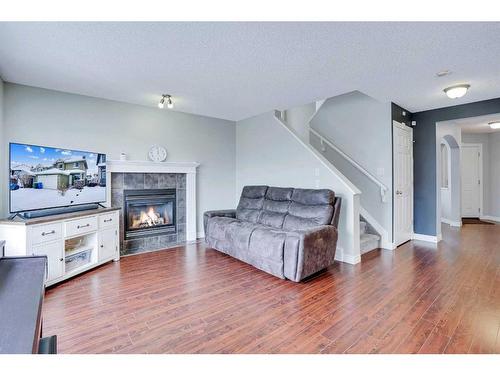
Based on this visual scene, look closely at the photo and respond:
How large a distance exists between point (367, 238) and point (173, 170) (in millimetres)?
3461

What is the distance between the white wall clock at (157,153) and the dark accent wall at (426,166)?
4560 mm

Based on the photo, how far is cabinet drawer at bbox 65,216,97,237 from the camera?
2877 mm

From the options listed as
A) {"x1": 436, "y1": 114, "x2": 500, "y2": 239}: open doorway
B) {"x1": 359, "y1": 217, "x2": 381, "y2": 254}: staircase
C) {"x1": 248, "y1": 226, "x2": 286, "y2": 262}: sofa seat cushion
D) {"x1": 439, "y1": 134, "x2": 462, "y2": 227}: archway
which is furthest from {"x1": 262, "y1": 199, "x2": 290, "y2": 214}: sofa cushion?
{"x1": 436, "y1": 114, "x2": 500, "y2": 239}: open doorway

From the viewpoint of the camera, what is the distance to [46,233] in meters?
2.63

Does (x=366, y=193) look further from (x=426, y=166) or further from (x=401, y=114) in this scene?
(x=401, y=114)

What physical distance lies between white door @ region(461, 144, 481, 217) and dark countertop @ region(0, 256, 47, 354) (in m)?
8.80

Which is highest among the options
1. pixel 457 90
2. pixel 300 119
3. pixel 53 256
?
pixel 300 119

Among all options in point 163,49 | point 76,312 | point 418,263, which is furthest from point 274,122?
point 76,312

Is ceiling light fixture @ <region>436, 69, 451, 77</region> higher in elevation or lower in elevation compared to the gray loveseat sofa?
higher

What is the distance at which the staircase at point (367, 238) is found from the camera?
12.9ft

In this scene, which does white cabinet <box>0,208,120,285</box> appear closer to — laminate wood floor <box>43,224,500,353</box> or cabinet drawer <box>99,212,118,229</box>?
cabinet drawer <box>99,212,118,229</box>

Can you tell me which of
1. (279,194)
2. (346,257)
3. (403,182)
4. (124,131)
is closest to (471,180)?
(403,182)

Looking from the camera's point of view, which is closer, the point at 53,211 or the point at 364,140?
the point at 53,211
